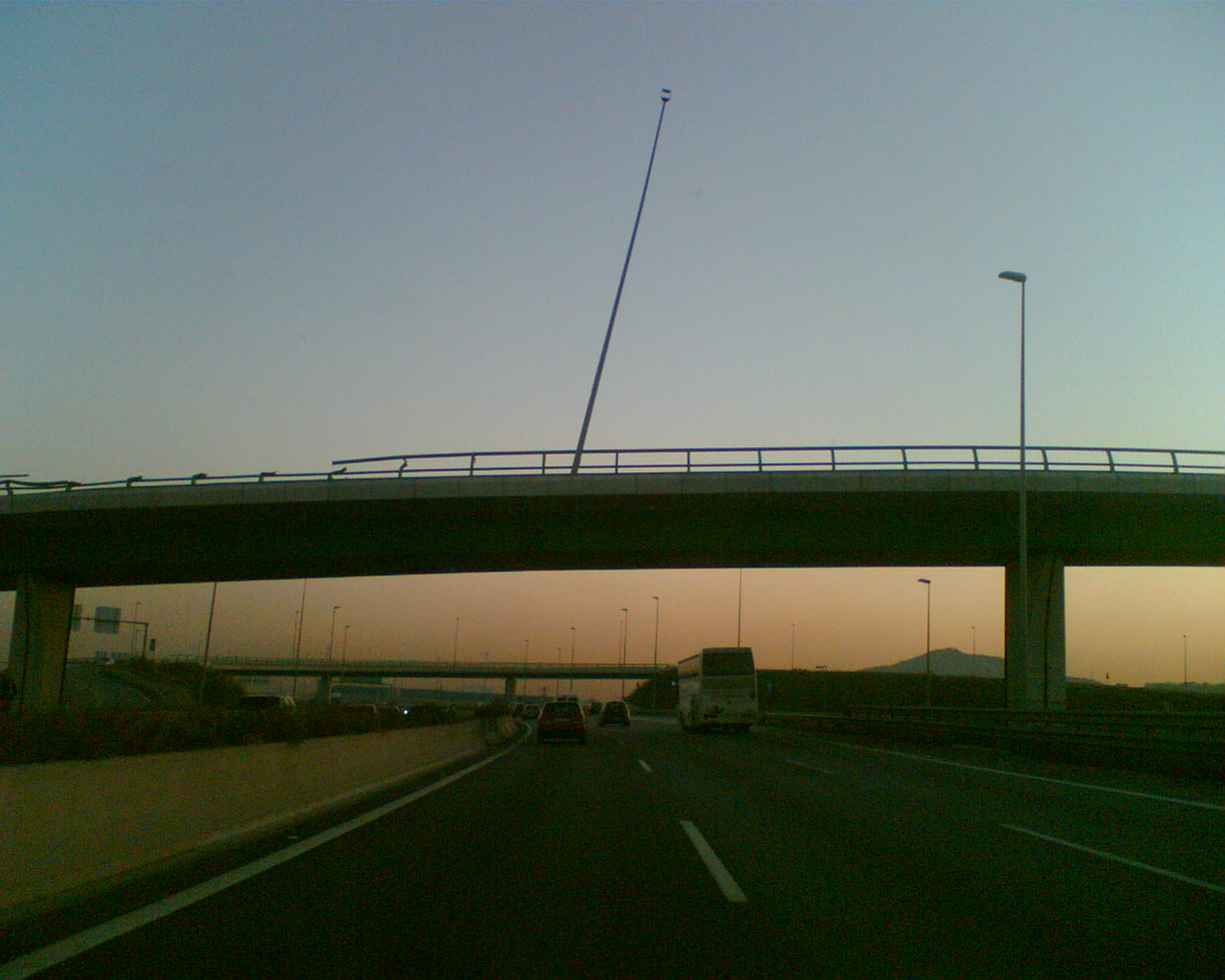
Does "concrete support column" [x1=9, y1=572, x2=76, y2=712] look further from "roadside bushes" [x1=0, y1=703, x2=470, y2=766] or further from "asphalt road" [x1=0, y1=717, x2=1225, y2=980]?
"asphalt road" [x1=0, y1=717, x2=1225, y2=980]

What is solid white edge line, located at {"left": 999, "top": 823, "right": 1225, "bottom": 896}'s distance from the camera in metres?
8.53

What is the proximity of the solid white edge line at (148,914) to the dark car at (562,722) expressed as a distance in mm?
22953

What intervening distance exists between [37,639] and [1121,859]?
3982cm

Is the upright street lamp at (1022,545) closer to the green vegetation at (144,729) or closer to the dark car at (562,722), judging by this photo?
the dark car at (562,722)

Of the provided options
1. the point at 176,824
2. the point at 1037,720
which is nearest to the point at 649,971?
the point at 176,824

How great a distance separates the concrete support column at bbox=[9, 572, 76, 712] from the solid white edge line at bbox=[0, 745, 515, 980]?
3317cm

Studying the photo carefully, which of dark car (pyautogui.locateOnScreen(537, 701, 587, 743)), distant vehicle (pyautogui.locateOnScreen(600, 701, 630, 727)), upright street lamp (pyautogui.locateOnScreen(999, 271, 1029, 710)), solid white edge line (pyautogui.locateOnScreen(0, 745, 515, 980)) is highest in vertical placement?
upright street lamp (pyautogui.locateOnScreen(999, 271, 1029, 710))

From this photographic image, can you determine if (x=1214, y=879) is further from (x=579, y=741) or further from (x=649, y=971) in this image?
(x=579, y=741)

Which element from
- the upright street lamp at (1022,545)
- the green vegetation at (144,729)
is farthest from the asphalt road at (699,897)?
the upright street lamp at (1022,545)

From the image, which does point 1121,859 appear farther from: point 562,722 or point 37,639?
point 37,639

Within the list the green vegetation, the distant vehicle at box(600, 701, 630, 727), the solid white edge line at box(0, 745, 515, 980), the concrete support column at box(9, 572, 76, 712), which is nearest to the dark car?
the green vegetation

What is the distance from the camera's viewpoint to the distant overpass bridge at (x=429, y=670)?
328 ft

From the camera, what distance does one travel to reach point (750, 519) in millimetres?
34312

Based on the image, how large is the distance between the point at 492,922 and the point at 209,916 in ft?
6.21
